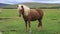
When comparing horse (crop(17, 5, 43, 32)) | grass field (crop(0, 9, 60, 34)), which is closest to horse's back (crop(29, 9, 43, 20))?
horse (crop(17, 5, 43, 32))

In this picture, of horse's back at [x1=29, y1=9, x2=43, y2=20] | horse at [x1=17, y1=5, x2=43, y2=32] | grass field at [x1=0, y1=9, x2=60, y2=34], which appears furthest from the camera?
horse's back at [x1=29, y1=9, x2=43, y2=20]

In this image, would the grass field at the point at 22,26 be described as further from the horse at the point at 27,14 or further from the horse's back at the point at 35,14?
the horse's back at the point at 35,14

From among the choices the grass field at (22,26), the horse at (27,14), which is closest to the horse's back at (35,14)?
the horse at (27,14)

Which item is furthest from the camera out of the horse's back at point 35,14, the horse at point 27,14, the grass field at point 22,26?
the horse's back at point 35,14

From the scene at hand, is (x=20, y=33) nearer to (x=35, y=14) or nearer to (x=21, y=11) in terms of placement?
(x=21, y=11)

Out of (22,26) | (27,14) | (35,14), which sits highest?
(27,14)

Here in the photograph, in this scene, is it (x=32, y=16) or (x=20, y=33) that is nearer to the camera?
(x=20, y=33)

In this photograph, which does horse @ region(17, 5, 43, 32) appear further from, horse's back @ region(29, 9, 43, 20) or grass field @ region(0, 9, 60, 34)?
grass field @ region(0, 9, 60, 34)

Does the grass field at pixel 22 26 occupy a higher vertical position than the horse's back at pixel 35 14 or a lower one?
lower

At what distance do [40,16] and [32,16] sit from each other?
4.06ft

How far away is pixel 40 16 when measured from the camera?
14.9 metres

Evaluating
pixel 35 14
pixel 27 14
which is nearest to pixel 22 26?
pixel 35 14

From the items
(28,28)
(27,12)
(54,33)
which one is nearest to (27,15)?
(27,12)

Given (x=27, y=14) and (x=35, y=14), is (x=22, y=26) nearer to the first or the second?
(x=35, y=14)
